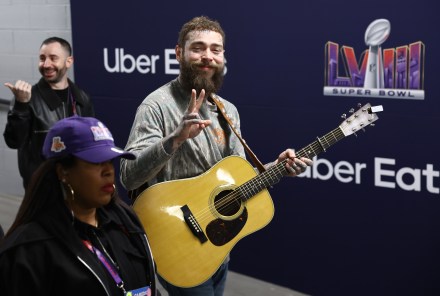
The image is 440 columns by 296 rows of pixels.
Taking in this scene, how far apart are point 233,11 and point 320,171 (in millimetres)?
1175

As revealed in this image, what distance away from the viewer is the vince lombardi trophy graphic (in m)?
3.54

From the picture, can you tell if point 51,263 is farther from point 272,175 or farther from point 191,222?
point 272,175

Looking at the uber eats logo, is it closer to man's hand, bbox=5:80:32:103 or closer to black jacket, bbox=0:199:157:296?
man's hand, bbox=5:80:32:103

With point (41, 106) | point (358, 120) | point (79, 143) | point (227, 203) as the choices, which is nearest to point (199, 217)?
point (227, 203)

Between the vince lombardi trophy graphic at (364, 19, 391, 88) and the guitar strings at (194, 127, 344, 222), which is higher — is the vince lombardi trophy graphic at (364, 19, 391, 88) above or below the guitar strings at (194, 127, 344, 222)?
above

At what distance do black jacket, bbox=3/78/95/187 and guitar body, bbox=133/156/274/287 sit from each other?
4.78 ft

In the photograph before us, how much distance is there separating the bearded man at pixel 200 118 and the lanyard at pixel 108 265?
652 mm

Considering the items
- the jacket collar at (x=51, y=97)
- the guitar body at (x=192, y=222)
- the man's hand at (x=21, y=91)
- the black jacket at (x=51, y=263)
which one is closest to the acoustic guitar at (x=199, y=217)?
the guitar body at (x=192, y=222)

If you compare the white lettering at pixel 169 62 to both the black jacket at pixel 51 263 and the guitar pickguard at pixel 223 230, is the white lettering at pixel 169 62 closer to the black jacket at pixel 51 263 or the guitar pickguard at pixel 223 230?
the guitar pickguard at pixel 223 230

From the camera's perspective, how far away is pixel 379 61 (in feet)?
11.7

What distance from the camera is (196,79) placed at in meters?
2.57

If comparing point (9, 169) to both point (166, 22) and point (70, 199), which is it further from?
point (70, 199)

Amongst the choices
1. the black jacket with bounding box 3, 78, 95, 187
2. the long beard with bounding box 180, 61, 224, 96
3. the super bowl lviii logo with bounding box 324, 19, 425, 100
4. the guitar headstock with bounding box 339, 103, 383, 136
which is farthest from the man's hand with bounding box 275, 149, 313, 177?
the black jacket with bounding box 3, 78, 95, 187

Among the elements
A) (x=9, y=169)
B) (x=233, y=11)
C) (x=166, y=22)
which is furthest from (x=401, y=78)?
(x=9, y=169)
